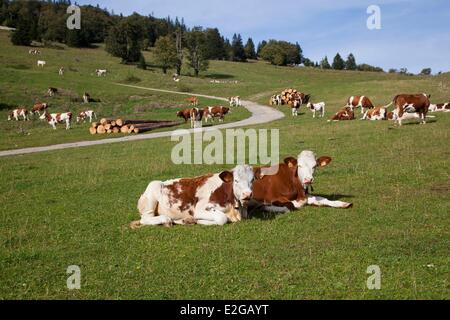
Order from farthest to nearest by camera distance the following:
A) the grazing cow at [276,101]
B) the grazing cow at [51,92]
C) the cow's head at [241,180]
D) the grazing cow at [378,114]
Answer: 1. the grazing cow at [51,92]
2. the grazing cow at [276,101]
3. the grazing cow at [378,114]
4. the cow's head at [241,180]

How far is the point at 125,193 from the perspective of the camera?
46.4 feet

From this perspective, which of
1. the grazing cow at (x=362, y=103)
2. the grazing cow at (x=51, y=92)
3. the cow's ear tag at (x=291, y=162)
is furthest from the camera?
the grazing cow at (x=51, y=92)

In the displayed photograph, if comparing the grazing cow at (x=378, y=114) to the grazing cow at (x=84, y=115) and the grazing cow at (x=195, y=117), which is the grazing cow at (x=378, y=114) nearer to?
the grazing cow at (x=195, y=117)

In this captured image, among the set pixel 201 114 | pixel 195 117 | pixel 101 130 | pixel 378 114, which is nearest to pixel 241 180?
pixel 378 114

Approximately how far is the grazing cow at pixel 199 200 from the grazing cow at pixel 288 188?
483 millimetres

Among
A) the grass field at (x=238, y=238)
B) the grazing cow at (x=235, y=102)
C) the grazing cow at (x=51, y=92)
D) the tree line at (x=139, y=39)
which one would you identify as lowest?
the grass field at (x=238, y=238)

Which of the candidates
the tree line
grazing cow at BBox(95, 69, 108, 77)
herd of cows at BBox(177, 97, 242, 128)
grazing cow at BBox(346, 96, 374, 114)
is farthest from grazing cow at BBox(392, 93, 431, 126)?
the tree line

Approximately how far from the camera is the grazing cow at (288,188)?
35.8 feet

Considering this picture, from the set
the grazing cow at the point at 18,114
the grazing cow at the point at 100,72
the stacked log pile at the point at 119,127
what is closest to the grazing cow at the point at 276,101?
the stacked log pile at the point at 119,127

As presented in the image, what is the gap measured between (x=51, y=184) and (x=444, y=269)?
13.2m

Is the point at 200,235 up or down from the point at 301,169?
down

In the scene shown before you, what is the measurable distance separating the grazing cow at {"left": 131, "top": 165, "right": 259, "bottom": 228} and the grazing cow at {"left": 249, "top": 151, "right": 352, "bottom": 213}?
0.48m
